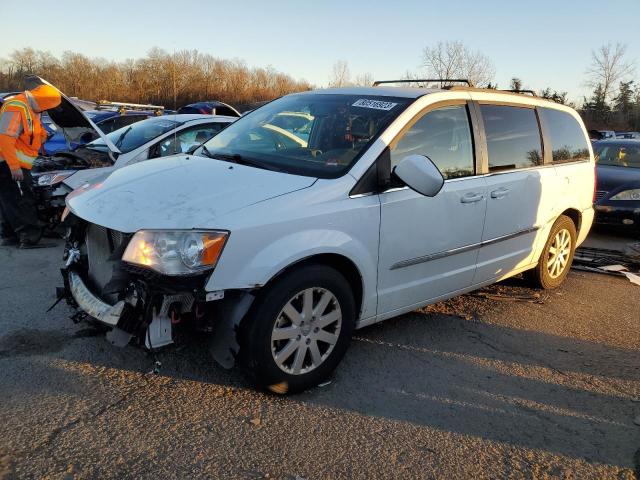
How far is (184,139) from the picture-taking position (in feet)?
22.8

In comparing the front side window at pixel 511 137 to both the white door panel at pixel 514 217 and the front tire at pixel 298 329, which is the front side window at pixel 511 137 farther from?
the front tire at pixel 298 329

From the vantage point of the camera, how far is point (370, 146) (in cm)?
340

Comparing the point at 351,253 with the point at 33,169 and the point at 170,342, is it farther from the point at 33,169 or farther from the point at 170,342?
the point at 33,169

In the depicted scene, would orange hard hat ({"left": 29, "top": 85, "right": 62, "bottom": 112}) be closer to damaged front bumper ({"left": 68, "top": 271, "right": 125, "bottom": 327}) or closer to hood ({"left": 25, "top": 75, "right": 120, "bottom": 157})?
hood ({"left": 25, "top": 75, "right": 120, "bottom": 157})

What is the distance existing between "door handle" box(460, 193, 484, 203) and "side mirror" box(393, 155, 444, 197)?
76cm

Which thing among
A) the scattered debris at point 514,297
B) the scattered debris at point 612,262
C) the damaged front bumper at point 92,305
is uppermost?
the damaged front bumper at point 92,305

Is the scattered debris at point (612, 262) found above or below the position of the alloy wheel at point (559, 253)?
below

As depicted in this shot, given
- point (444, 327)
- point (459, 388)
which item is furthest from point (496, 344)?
point (459, 388)

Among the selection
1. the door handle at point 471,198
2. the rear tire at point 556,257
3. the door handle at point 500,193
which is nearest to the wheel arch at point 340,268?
the door handle at point 471,198

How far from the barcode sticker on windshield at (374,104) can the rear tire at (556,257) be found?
92.2 inches

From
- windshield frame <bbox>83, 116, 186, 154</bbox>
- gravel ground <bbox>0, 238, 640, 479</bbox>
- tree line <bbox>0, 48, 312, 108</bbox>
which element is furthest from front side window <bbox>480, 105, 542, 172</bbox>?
tree line <bbox>0, 48, 312, 108</bbox>

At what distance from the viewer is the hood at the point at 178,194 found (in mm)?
2844

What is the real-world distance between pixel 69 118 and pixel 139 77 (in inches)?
1958

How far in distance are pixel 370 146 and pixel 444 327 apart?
1723mm
